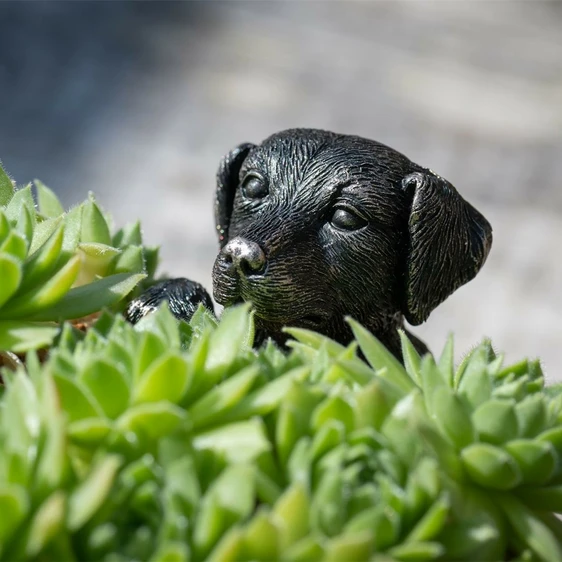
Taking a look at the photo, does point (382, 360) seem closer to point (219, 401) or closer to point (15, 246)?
point (219, 401)

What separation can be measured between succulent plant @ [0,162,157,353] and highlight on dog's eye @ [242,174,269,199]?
0.38 feet

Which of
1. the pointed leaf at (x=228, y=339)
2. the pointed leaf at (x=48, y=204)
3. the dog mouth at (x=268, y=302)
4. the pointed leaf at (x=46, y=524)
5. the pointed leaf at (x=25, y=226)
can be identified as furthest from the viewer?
the pointed leaf at (x=48, y=204)

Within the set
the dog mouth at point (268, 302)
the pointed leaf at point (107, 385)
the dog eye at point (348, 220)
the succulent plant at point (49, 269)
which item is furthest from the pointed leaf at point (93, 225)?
the pointed leaf at point (107, 385)

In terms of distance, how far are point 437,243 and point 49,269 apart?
337 mm

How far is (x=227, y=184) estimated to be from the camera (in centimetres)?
87

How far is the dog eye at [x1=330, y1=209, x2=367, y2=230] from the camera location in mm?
750

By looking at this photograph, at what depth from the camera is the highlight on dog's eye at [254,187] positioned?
792 mm

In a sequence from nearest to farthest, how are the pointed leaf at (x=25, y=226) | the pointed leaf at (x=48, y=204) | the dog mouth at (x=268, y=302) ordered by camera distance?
the pointed leaf at (x=25, y=226) < the dog mouth at (x=268, y=302) < the pointed leaf at (x=48, y=204)

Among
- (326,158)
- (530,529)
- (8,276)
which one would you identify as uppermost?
(326,158)

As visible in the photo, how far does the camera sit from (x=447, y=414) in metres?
0.52

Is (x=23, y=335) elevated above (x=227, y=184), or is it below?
below

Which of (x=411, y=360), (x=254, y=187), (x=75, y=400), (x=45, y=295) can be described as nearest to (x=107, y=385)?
(x=75, y=400)

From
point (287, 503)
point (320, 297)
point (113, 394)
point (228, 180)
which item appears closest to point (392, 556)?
point (287, 503)

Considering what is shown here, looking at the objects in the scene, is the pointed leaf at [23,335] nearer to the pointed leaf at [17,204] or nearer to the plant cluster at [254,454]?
the plant cluster at [254,454]
